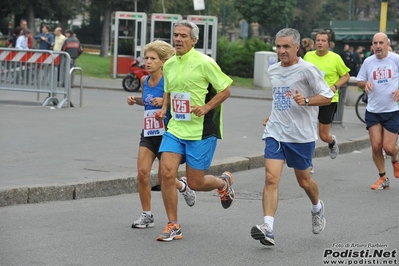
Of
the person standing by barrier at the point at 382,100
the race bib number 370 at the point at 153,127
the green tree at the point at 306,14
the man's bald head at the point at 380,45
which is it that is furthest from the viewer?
the green tree at the point at 306,14

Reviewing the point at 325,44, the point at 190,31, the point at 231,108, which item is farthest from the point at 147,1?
the point at 190,31

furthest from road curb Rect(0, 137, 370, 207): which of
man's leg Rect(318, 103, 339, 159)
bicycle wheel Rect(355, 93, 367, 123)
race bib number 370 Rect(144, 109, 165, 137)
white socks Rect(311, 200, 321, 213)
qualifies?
bicycle wheel Rect(355, 93, 367, 123)

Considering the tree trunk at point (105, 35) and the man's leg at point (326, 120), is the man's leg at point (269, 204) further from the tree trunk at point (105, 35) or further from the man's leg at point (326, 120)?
the tree trunk at point (105, 35)

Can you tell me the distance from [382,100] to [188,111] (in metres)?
4.41

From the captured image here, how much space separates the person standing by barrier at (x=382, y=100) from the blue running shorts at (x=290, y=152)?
3.75 meters

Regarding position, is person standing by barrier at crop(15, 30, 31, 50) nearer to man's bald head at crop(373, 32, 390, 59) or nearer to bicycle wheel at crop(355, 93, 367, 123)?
bicycle wheel at crop(355, 93, 367, 123)

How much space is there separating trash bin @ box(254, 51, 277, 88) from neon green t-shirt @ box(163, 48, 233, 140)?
26.8 metres

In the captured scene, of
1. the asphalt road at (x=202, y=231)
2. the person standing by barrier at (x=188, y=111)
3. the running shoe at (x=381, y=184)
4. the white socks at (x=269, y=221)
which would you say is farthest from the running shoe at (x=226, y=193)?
the running shoe at (x=381, y=184)

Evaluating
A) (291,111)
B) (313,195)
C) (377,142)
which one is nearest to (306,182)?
(313,195)

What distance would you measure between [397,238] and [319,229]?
0.67m

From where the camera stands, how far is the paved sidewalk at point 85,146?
10008 mm

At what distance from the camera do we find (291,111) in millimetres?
7750

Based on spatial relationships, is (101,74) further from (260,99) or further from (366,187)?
(366,187)

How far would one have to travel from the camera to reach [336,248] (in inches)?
292
